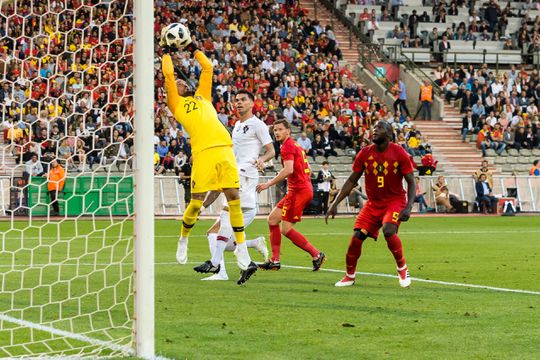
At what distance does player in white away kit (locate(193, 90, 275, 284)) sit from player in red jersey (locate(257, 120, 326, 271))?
30.1 inches

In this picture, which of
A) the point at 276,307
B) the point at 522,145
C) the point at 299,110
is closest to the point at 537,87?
the point at 522,145

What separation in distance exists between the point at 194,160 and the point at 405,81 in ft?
114

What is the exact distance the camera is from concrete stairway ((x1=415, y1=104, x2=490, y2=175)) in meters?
41.3

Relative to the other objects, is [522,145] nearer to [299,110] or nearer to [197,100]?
[299,110]

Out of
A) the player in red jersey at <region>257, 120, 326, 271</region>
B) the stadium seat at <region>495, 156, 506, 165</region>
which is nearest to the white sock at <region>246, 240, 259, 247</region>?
the player in red jersey at <region>257, 120, 326, 271</region>

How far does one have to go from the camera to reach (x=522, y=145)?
4253 cm

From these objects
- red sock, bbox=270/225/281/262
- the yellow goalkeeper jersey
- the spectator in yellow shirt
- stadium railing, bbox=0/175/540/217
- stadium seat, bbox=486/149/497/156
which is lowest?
stadium railing, bbox=0/175/540/217

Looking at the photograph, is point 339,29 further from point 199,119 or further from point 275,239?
point 199,119

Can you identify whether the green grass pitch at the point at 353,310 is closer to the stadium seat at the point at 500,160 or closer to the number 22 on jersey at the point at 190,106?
the number 22 on jersey at the point at 190,106

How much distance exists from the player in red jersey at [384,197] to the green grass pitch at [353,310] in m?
0.34

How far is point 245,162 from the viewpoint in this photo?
13.9m

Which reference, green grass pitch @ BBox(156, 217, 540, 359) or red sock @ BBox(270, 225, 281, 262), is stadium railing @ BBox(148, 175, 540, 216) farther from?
red sock @ BBox(270, 225, 281, 262)

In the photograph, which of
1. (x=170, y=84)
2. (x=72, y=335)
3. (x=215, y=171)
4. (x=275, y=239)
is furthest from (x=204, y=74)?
(x=72, y=335)

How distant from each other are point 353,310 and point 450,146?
1314 inches
